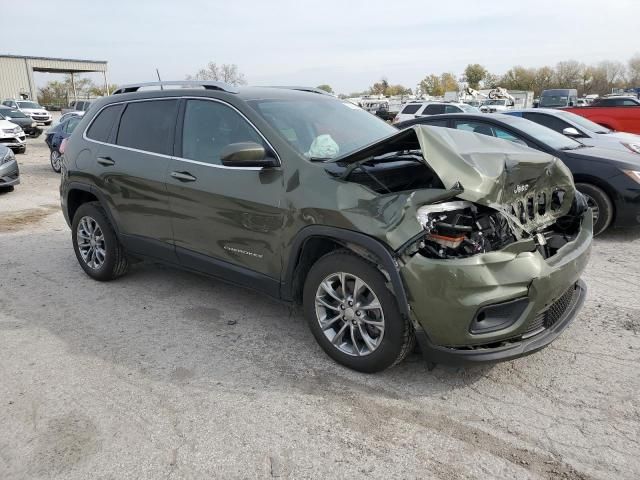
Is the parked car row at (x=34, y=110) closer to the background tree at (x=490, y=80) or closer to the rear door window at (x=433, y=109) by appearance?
the rear door window at (x=433, y=109)

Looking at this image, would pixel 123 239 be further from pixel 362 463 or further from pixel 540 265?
pixel 540 265

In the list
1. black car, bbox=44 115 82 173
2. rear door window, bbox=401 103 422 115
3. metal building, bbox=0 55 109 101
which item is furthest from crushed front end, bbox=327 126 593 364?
metal building, bbox=0 55 109 101

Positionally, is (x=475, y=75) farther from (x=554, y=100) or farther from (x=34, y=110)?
(x=34, y=110)

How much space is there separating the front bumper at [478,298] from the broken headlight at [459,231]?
10 cm

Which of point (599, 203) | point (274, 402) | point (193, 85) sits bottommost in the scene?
point (274, 402)

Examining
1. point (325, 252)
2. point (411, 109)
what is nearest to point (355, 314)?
point (325, 252)

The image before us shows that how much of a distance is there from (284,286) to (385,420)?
3.83ft

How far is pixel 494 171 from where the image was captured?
3.06 m

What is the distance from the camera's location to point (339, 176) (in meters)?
3.29

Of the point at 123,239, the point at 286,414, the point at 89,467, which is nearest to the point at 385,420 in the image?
the point at 286,414

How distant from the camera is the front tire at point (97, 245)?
5.06 metres

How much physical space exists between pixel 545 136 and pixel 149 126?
5.21 metres

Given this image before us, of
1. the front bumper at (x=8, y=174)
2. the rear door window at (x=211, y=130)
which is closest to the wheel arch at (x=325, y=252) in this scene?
the rear door window at (x=211, y=130)

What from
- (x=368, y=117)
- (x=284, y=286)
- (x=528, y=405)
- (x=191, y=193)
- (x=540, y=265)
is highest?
(x=368, y=117)
